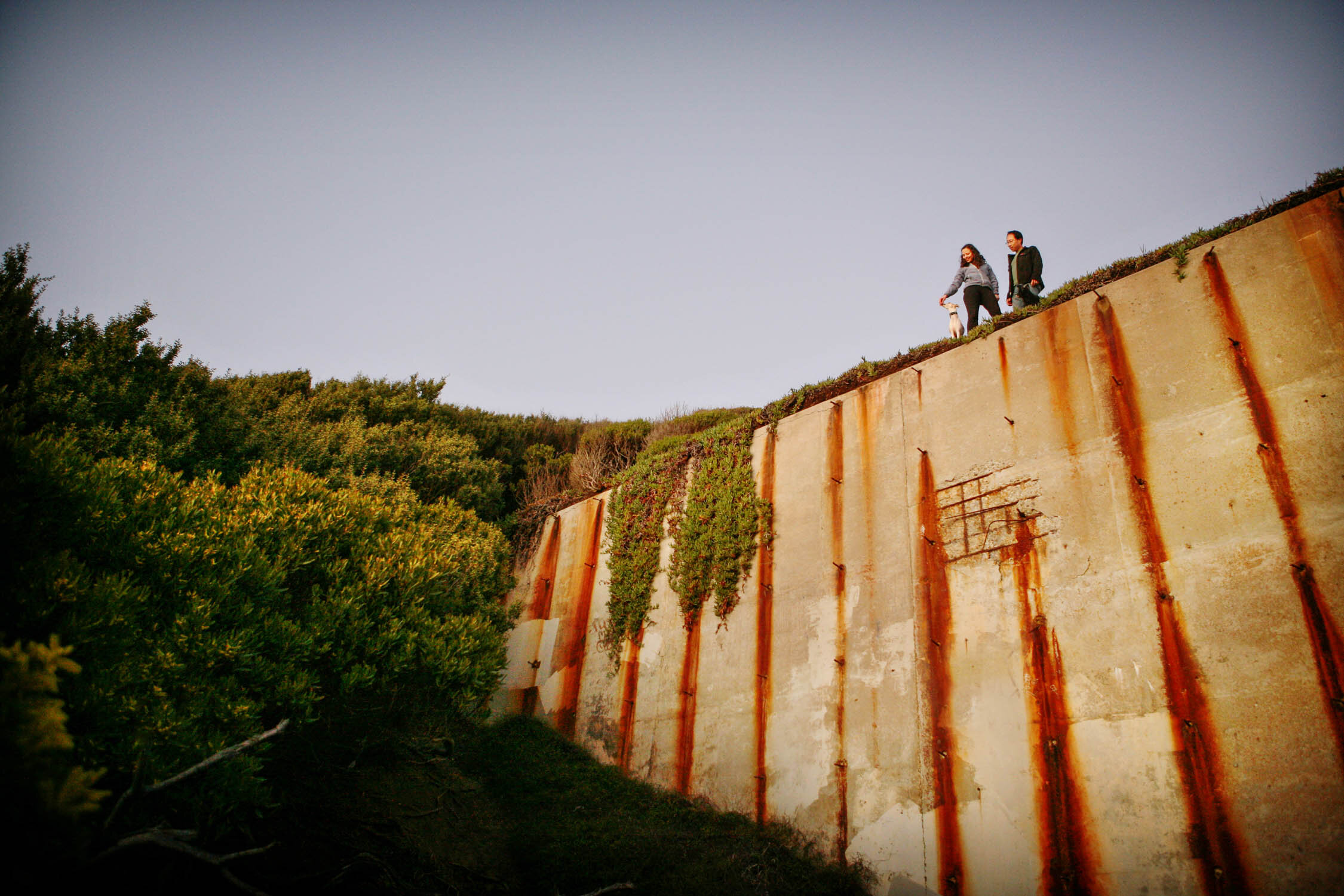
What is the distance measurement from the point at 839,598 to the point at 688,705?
2.68 m

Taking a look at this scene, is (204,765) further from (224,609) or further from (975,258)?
(975,258)

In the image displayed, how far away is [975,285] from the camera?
9844mm

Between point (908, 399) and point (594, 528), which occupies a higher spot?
point (908, 399)

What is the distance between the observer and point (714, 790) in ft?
28.3

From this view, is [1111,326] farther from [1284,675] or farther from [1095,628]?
[1284,675]

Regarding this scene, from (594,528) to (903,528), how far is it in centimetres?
608

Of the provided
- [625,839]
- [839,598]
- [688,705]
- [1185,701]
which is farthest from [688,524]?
[1185,701]

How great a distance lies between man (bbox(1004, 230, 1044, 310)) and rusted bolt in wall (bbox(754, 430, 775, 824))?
366 cm

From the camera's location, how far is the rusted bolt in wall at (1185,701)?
5141 millimetres

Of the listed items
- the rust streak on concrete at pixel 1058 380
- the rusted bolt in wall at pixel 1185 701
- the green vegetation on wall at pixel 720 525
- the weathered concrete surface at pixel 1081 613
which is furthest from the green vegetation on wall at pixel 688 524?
the rusted bolt in wall at pixel 1185 701

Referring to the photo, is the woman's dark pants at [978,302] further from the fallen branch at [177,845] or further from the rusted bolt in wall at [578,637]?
the fallen branch at [177,845]

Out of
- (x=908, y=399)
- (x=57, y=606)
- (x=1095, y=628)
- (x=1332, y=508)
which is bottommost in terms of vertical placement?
(x=57, y=606)

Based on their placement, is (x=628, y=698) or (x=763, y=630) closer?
(x=763, y=630)

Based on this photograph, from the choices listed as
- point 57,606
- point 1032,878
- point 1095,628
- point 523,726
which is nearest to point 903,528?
point 1095,628
